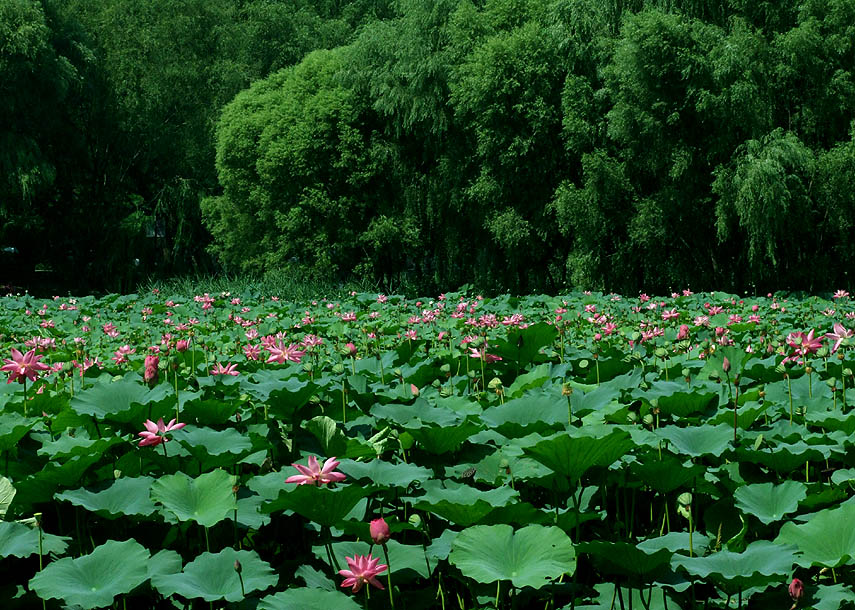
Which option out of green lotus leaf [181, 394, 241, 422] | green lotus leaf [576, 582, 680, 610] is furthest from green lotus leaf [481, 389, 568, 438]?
green lotus leaf [181, 394, 241, 422]

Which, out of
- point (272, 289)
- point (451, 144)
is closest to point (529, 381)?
point (272, 289)

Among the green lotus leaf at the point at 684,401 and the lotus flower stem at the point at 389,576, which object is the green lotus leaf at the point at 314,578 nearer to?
the lotus flower stem at the point at 389,576

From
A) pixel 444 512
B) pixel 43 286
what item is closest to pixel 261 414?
pixel 444 512

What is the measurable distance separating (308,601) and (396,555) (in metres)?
0.21

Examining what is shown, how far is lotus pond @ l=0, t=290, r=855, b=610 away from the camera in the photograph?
1298 mm

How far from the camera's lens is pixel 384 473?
1.56m

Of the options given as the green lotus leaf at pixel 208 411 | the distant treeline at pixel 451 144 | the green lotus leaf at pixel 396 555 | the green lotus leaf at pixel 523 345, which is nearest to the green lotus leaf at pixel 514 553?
the green lotus leaf at pixel 396 555

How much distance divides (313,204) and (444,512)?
15.9 metres

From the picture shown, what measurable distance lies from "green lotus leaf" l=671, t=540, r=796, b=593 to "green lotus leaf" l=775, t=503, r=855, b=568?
0.09 feet

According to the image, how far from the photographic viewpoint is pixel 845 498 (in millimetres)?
1557

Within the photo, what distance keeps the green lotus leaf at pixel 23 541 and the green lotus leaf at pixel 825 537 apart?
1.22m

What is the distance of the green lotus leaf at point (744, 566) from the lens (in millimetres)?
1209

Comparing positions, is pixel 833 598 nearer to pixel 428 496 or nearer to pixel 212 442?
pixel 428 496

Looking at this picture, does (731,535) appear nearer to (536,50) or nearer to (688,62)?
(688,62)
